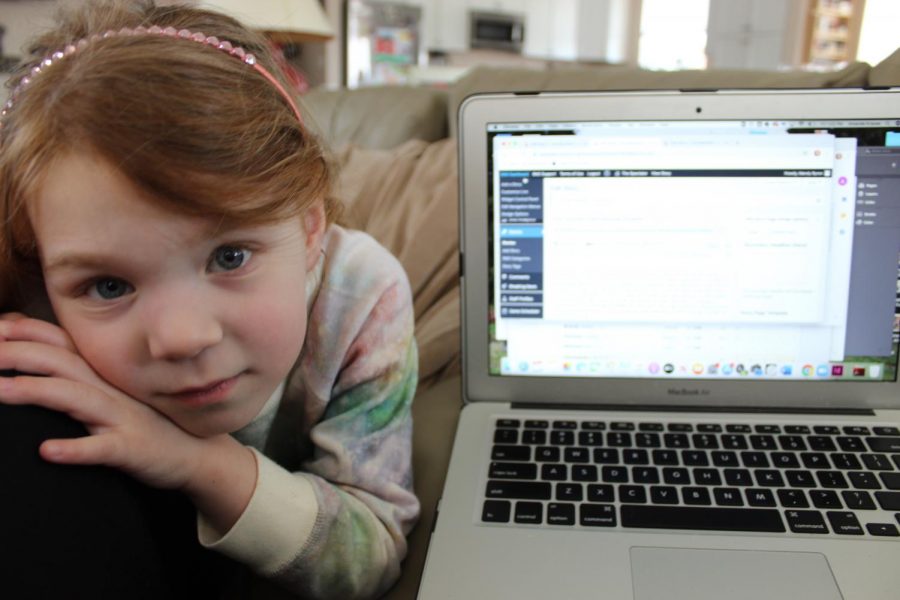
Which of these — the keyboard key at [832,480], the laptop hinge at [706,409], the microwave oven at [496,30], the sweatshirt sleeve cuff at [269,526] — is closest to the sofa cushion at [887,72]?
the laptop hinge at [706,409]

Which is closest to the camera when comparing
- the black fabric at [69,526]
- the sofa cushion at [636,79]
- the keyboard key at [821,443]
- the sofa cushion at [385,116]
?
the black fabric at [69,526]

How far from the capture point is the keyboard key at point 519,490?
564 mm

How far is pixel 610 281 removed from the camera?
682 millimetres

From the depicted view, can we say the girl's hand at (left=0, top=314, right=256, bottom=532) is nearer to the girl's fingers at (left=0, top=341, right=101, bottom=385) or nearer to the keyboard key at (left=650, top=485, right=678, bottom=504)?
the girl's fingers at (left=0, top=341, right=101, bottom=385)

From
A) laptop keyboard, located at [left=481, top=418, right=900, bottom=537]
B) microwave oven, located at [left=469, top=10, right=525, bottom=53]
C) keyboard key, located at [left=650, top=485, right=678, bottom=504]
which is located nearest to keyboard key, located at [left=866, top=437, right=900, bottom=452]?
laptop keyboard, located at [left=481, top=418, right=900, bottom=537]

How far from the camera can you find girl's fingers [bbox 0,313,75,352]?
41 cm

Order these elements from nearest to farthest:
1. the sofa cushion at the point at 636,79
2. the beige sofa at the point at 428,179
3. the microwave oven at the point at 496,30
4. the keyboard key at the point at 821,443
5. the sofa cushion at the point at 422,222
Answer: the keyboard key at the point at 821,443 < the beige sofa at the point at 428,179 < the sofa cushion at the point at 422,222 < the sofa cushion at the point at 636,79 < the microwave oven at the point at 496,30

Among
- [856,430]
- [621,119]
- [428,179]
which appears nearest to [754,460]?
[856,430]

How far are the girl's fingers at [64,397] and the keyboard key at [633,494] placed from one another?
1.28 ft

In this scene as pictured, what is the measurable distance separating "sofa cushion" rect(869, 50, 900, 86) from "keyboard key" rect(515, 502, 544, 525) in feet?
2.35

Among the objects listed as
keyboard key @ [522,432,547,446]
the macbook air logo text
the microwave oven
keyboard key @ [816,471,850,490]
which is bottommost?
keyboard key @ [522,432,547,446]

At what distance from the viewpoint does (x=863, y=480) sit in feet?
1.84

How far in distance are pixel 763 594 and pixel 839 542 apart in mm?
88

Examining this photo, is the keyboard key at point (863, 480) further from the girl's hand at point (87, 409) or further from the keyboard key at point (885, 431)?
the girl's hand at point (87, 409)
